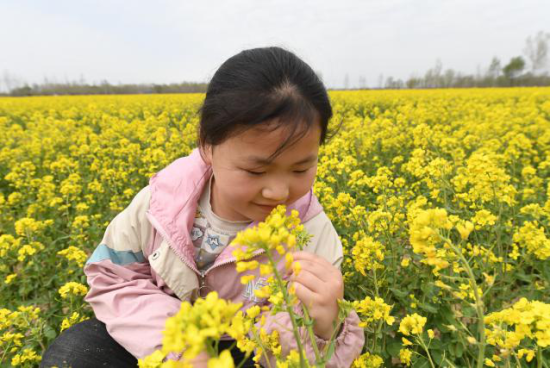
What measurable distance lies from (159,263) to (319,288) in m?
0.84

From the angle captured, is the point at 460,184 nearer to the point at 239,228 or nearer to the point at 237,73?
the point at 239,228

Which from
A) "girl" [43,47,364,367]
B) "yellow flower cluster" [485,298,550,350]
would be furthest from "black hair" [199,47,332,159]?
"yellow flower cluster" [485,298,550,350]

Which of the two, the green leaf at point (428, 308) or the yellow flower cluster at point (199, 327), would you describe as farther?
the green leaf at point (428, 308)

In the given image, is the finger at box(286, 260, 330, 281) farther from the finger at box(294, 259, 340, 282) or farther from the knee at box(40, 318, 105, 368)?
the knee at box(40, 318, 105, 368)

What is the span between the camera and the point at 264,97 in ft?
4.43

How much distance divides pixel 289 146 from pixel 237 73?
1.33 feet

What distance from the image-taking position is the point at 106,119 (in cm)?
912

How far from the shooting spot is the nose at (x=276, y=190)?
1338mm

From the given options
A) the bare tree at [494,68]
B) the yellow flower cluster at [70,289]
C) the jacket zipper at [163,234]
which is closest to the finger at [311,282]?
the jacket zipper at [163,234]

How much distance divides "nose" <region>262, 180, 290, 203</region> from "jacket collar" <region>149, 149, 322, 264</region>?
1.23 ft

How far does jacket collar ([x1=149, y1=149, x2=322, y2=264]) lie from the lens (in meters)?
1.69

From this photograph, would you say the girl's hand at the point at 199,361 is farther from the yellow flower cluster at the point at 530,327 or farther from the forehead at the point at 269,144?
the yellow flower cluster at the point at 530,327

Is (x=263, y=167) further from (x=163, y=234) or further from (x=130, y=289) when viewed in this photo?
(x=130, y=289)

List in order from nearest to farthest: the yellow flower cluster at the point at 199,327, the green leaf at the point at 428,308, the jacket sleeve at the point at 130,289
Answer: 1. the yellow flower cluster at the point at 199,327
2. the jacket sleeve at the point at 130,289
3. the green leaf at the point at 428,308
